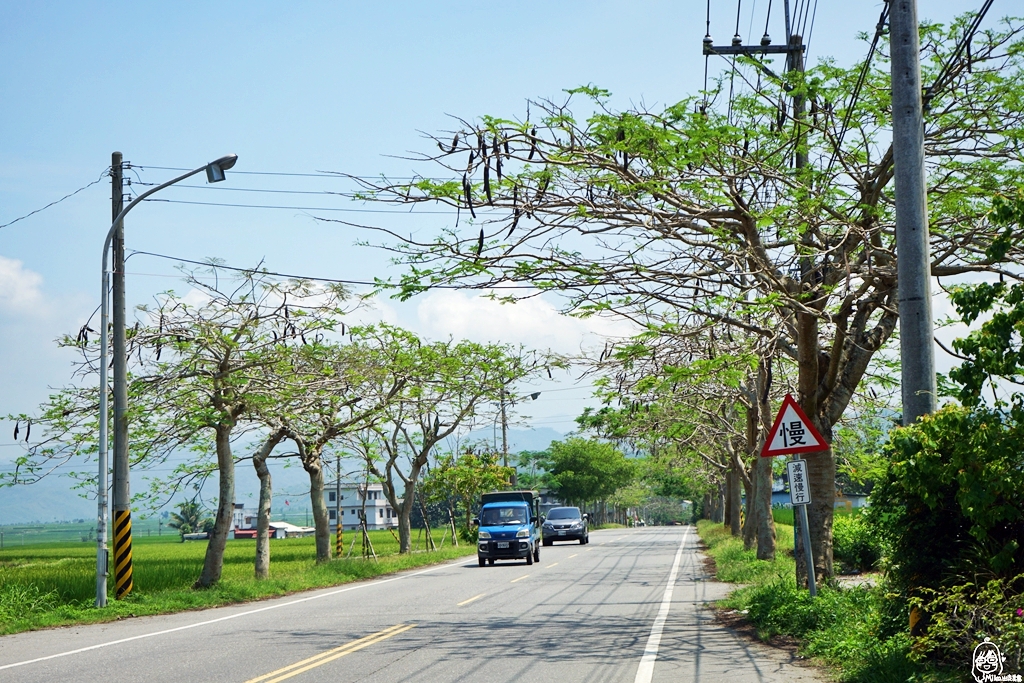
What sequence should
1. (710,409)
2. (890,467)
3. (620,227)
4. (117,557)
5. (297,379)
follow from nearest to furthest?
(890,467) → (620,227) → (117,557) → (297,379) → (710,409)

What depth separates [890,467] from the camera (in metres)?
9.34

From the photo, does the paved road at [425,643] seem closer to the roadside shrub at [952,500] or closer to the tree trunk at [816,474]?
the roadside shrub at [952,500]

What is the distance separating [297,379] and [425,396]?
1221 cm

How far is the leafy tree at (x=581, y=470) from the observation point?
8912 centimetres

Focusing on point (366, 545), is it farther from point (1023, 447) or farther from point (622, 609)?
point (1023, 447)

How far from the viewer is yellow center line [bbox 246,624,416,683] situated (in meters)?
10.0

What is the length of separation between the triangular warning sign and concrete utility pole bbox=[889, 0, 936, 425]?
113 inches

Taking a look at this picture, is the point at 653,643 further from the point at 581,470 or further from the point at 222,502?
the point at 581,470

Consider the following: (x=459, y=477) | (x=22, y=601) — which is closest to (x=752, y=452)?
(x=22, y=601)

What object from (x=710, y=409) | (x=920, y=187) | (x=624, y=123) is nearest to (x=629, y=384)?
(x=624, y=123)

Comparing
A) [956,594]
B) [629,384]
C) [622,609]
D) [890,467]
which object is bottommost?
[622,609]

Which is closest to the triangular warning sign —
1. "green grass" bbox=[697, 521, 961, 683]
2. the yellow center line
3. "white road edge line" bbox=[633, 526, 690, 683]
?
"green grass" bbox=[697, 521, 961, 683]

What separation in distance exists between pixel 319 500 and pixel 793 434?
21.6 metres
